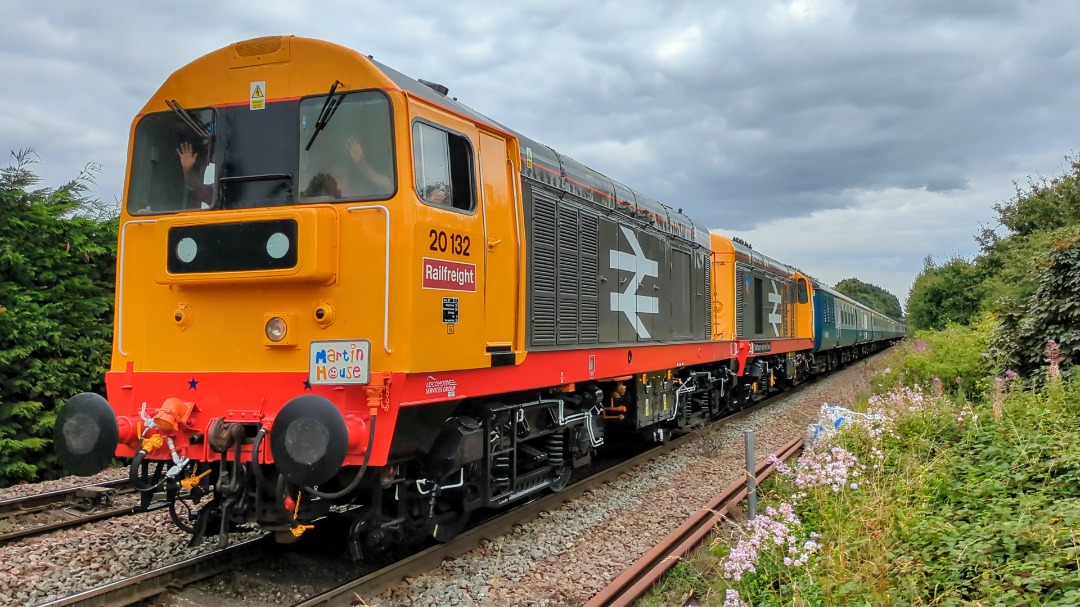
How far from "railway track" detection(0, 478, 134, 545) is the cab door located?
3570 mm

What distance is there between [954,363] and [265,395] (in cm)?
1190

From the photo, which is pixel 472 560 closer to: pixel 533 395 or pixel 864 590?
pixel 533 395

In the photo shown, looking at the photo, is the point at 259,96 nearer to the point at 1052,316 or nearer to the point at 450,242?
the point at 450,242

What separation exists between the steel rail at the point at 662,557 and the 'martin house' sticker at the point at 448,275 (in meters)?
2.26

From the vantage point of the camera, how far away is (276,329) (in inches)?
187

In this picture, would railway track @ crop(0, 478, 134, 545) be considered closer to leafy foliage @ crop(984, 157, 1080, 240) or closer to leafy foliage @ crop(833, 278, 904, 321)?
leafy foliage @ crop(984, 157, 1080, 240)

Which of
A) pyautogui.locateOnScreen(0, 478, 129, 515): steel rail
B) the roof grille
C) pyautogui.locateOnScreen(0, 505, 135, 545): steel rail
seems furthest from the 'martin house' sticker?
pyautogui.locateOnScreen(0, 478, 129, 515): steel rail

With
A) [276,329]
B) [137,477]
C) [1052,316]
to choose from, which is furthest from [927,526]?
[1052,316]

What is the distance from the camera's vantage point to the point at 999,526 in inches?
176

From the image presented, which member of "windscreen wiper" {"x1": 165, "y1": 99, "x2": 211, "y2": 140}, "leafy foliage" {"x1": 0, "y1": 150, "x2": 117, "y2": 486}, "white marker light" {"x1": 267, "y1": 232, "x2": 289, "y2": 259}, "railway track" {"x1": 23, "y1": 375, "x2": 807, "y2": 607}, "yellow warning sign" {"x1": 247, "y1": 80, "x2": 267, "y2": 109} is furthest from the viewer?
"leafy foliage" {"x1": 0, "y1": 150, "x2": 117, "y2": 486}

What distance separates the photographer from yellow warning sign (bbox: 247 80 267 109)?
512cm

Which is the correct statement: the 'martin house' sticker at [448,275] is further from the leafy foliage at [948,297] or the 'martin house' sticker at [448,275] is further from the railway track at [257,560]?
the leafy foliage at [948,297]

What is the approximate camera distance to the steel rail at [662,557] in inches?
183

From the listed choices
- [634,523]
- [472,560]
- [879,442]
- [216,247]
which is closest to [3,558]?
[216,247]
